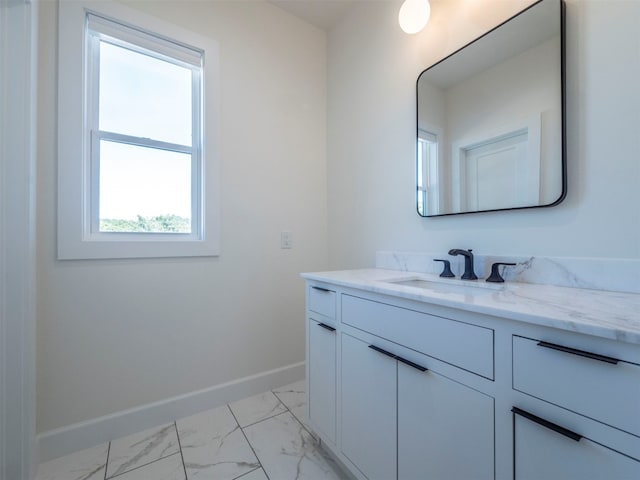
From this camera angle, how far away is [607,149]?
3.02 feet

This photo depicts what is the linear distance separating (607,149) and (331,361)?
1.31m

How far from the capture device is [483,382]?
70cm

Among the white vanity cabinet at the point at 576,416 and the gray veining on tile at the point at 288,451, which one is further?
the gray veining on tile at the point at 288,451

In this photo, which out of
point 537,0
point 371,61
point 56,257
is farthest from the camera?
point 371,61

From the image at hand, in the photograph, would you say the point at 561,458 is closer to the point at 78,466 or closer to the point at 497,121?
the point at 497,121

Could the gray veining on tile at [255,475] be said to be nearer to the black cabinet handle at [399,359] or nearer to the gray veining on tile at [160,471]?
the gray veining on tile at [160,471]

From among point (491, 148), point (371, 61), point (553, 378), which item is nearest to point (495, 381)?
point (553, 378)

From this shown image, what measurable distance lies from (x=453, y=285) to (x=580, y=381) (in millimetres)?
677

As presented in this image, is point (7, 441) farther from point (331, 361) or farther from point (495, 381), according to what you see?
point (495, 381)

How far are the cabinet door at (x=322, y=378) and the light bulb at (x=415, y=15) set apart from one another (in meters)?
1.62

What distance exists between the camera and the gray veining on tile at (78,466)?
1227 mm

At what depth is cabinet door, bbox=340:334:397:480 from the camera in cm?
96

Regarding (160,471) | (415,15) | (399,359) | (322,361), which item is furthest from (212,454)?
(415,15)

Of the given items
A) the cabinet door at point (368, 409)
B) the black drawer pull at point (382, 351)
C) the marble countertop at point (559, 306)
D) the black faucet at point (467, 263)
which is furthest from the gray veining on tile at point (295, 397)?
the black faucet at point (467, 263)
